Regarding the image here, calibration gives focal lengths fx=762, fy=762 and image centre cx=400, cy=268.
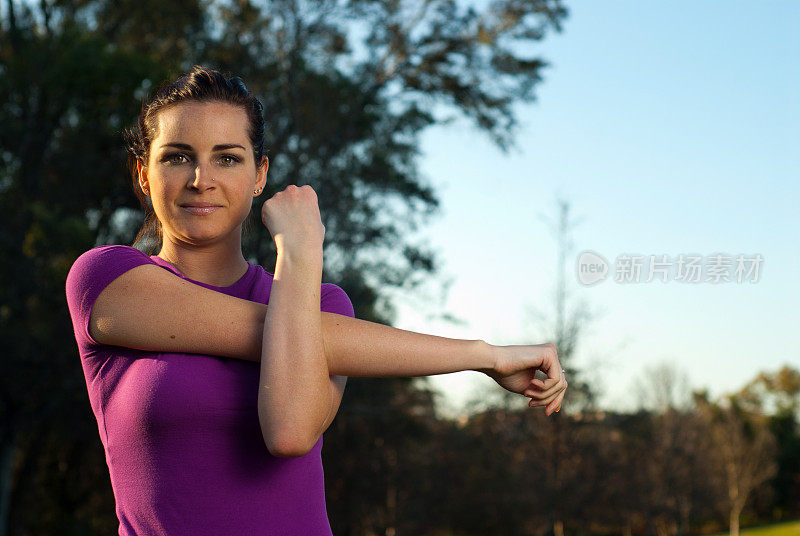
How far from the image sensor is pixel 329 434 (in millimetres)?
18031

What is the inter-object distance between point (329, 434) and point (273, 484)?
17.0 m

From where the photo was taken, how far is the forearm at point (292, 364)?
1329 millimetres

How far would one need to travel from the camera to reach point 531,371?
5.17 ft

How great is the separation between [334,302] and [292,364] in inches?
13.2

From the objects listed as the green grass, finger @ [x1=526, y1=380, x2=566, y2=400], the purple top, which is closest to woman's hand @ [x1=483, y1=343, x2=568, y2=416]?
finger @ [x1=526, y1=380, x2=566, y2=400]

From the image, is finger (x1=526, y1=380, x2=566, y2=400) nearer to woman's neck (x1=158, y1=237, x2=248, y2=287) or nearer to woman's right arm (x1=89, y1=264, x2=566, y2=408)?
woman's right arm (x1=89, y1=264, x2=566, y2=408)

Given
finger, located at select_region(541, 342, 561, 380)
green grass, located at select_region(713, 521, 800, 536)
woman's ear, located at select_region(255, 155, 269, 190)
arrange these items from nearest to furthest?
finger, located at select_region(541, 342, 561, 380)
woman's ear, located at select_region(255, 155, 269, 190)
green grass, located at select_region(713, 521, 800, 536)

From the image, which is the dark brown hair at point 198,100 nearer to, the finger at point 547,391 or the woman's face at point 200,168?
the woman's face at point 200,168

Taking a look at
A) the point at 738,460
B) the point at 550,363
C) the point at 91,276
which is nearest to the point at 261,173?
the point at 91,276

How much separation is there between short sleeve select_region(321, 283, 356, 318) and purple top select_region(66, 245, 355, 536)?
0.25 metres

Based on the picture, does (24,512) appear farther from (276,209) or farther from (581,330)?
(276,209)

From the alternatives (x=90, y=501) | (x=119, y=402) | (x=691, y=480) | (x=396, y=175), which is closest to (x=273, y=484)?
(x=119, y=402)

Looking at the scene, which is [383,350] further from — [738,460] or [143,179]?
[738,460]

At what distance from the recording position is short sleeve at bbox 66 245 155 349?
57.1 inches
